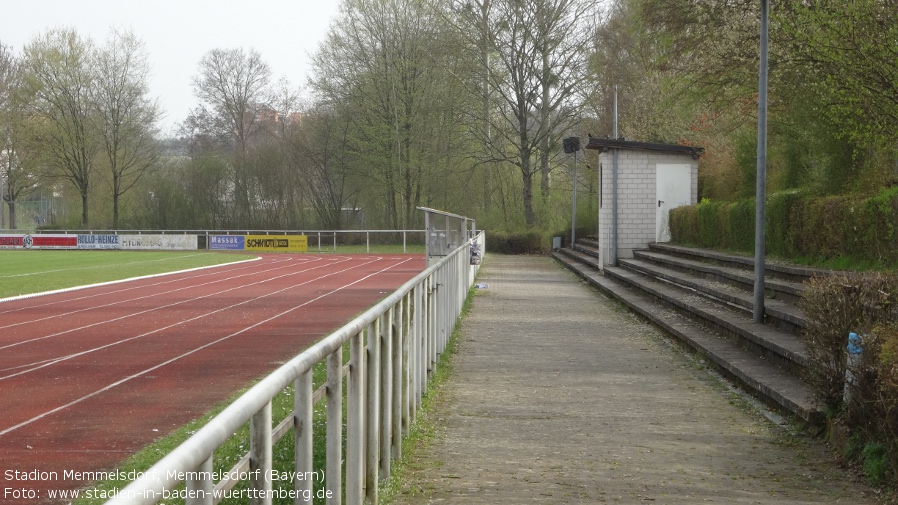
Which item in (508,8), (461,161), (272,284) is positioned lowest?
(272,284)

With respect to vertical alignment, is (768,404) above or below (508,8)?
below

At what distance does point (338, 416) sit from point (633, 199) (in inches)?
955

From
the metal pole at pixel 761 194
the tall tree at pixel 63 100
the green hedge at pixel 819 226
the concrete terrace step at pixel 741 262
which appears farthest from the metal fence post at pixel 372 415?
the tall tree at pixel 63 100

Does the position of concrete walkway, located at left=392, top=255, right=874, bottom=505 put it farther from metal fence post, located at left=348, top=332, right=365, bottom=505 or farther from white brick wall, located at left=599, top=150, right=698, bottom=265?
white brick wall, located at left=599, top=150, right=698, bottom=265

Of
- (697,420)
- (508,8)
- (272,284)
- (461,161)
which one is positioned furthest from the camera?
(461,161)

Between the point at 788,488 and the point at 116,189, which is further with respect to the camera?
the point at 116,189

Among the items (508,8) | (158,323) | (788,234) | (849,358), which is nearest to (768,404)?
(849,358)

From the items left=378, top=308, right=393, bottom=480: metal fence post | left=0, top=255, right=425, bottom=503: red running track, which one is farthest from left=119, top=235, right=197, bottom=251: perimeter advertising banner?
left=378, top=308, right=393, bottom=480: metal fence post

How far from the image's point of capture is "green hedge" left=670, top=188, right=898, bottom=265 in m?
12.1

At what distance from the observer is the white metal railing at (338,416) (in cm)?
226

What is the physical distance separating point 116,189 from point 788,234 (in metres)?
58.3

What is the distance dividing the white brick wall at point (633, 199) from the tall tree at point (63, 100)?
4640 centimetres

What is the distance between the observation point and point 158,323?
1820 cm

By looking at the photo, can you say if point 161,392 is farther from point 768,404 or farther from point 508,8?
point 508,8
